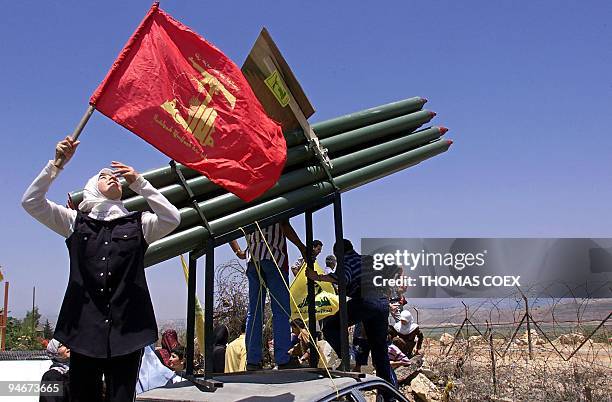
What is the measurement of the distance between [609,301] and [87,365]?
50.6 ft

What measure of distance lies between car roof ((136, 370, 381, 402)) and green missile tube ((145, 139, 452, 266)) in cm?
103

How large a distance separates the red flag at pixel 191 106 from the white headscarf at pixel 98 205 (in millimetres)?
515

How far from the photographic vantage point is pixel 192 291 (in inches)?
243

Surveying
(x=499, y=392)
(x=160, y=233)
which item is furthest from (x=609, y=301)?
(x=160, y=233)

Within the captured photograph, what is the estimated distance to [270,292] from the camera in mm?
6930

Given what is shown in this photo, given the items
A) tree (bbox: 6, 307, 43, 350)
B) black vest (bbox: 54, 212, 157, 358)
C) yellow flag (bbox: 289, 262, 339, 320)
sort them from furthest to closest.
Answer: tree (bbox: 6, 307, 43, 350) < yellow flag (bbox: 289, 262, 339, 320) < black vest (bbox: 54, 212, 157, 358)

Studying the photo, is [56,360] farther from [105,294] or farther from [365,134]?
[365,134]

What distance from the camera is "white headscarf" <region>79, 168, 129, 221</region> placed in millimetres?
4574

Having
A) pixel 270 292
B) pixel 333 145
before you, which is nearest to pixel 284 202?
pixel 333 145

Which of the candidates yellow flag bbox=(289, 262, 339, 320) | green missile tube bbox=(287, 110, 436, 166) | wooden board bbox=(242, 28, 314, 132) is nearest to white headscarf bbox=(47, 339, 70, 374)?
green missile tube bbox=(287, 110, 436, 166)

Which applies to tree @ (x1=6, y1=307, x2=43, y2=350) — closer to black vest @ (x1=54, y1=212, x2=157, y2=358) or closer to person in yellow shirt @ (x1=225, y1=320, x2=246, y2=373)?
person in yellow shirt @ (x1=225, y1=320, x2=246, y2=373)

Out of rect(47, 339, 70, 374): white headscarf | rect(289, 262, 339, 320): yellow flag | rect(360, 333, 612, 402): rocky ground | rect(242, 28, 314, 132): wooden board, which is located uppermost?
rect(242, 28, 314, 132): wooden board

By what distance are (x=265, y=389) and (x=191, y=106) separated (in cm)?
209

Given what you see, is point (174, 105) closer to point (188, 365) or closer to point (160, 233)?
point (160, 233)
